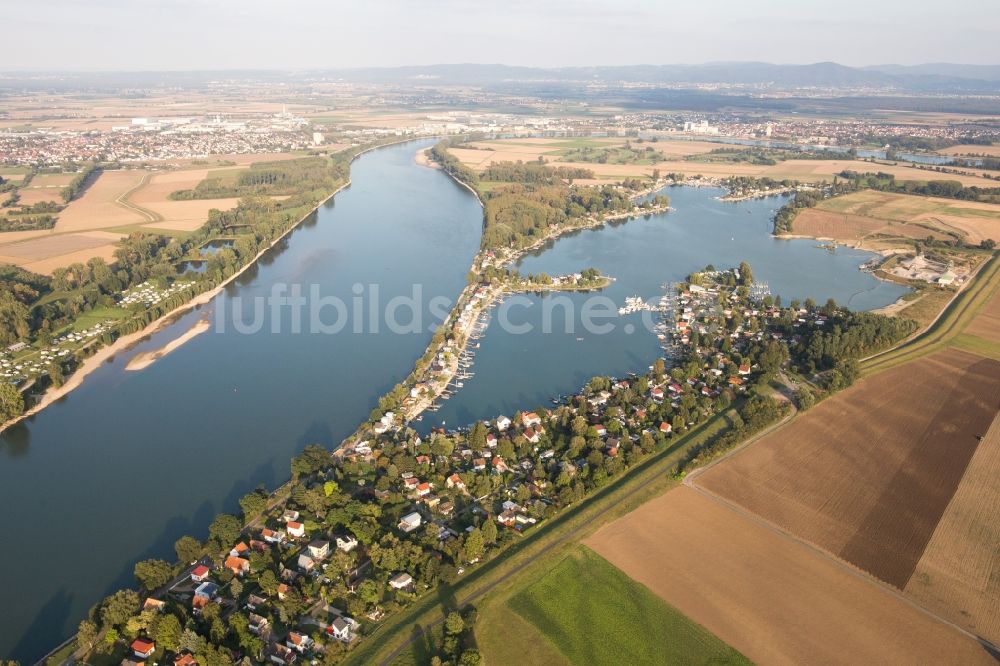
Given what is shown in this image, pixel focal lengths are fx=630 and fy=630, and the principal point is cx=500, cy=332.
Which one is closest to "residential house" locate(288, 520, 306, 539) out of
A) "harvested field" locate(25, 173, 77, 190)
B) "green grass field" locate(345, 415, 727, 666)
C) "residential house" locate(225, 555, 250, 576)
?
"residential house" locate(225, 555, 250, 576)

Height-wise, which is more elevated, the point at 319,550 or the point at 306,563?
the point at 319,550

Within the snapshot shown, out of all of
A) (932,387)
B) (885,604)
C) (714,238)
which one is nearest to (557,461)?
(885,604)

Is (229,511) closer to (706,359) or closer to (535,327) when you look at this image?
(535,327)

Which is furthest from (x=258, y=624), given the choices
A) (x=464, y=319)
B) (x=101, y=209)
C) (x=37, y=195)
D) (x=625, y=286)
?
(x=37, y=195)

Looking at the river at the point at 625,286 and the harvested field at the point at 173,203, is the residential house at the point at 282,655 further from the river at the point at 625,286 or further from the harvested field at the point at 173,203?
the harvested field at the point at 173,203

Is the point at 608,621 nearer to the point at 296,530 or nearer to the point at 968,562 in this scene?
the point at 296,530
